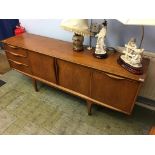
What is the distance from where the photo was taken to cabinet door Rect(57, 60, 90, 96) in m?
1.35

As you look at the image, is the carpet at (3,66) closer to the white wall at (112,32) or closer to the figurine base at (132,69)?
the white wall at (112,32)

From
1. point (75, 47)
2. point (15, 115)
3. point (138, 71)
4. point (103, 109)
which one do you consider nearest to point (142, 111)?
point (103, 109)

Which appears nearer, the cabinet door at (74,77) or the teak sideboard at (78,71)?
the teak sideboard at (78,71)

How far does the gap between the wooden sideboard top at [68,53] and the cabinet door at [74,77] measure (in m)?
0.07

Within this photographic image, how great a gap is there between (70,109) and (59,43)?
2.45 ft

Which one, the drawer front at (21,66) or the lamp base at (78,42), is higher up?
the lamp base at (78,42)

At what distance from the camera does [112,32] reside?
1.48m

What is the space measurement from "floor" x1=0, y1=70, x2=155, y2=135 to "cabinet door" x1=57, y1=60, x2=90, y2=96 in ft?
1.02

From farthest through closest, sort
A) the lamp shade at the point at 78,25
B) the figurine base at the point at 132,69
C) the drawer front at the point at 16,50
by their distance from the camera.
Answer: the drawer front at the point at 16,50, the lamp shade at the point at 78,25, the figurine base at the point at 132,69

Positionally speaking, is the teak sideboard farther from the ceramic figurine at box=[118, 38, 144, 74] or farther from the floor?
the floor

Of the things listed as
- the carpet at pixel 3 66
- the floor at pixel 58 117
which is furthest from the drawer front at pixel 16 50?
the carpet at pixel 3 66

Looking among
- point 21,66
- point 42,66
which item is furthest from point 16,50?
point 42,66

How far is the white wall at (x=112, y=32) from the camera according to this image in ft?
4.43

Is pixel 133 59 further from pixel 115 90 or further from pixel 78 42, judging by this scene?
pixel 78 42
